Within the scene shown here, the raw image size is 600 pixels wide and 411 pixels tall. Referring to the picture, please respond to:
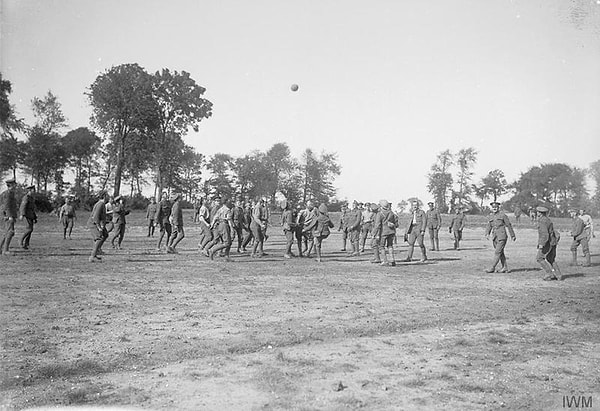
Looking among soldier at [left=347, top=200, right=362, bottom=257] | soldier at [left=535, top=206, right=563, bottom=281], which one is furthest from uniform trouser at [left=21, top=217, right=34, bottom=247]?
soldier at [left=535, top=206, right=563, bottom=281]

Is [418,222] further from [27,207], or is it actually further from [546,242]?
[27,207]

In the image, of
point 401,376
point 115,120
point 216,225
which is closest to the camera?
point 401,376

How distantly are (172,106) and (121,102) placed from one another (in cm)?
451

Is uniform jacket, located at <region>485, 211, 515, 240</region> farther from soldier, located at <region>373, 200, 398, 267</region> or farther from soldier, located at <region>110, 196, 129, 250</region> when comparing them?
soldier, located at <region>110, 196, 129, 250</region>

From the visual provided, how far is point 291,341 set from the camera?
575 cm

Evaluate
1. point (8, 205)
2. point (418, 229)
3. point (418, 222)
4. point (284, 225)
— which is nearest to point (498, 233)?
point (418, 229)

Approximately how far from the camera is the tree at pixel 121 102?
40719 millimetres

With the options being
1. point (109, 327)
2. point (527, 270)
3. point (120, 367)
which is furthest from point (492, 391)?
point (527, 270)

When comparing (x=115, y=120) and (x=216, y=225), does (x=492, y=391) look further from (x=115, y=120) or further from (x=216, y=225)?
(x=115, y=120)

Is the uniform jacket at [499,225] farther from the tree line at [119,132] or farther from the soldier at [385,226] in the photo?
the tree line at [119,132]

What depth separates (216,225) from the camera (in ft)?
47.4

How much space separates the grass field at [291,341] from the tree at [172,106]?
33427mm

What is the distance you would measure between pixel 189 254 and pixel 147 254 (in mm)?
1396

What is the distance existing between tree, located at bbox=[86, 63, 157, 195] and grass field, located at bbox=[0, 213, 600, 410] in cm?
3247
